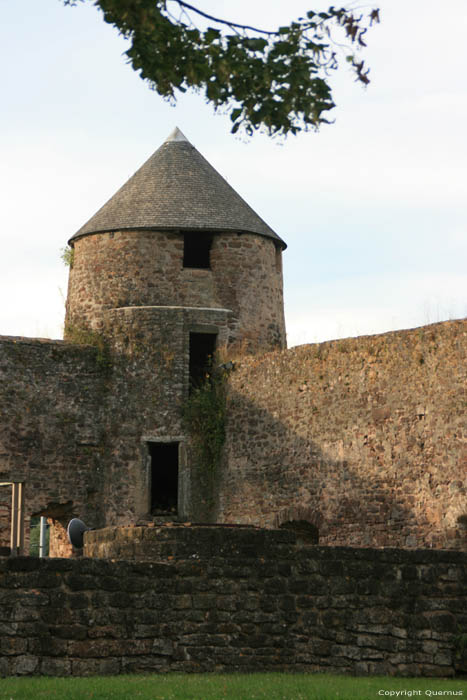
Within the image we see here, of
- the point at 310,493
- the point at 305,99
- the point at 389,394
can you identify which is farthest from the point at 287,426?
the point at 305,99

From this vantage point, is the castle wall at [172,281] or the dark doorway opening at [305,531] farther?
the castle wall at [172,281]

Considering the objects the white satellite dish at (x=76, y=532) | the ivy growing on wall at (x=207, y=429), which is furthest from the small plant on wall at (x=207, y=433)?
the white satellite dish at (x=76, y=532)

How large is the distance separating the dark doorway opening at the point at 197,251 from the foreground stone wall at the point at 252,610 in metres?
15.5

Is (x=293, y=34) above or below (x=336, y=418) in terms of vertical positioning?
above

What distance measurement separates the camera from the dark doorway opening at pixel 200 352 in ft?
85.9

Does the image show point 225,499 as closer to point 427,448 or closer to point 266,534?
point 427,448

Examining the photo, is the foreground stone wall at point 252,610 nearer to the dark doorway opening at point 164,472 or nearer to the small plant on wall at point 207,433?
the small plant on wall at point 207,433

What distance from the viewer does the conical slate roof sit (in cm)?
2661

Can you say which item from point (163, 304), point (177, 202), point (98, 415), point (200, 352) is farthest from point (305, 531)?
point (177, 202)

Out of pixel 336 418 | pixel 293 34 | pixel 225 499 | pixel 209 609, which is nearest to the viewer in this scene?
pixel 293 34

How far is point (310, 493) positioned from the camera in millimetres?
21828

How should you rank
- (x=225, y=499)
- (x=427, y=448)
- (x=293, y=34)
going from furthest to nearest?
(x=225, y=499)
(x=427, y=448)
(x=293, y=34)

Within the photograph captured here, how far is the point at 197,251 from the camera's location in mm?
28688

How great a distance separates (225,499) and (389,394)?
16.4 ft
